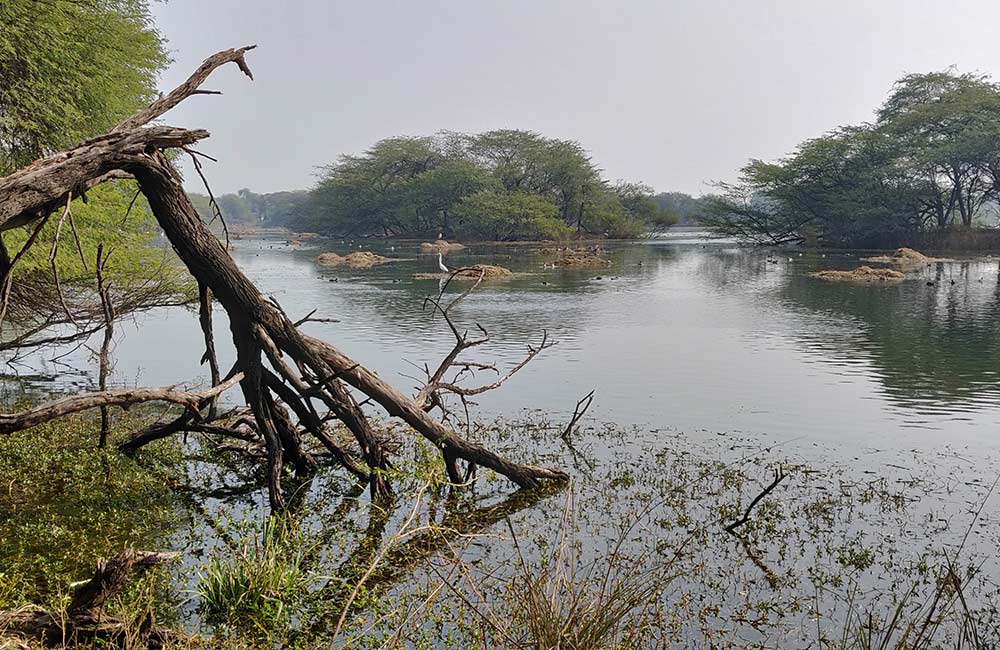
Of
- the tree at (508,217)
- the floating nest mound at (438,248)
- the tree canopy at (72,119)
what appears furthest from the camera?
the tree at (508,217)

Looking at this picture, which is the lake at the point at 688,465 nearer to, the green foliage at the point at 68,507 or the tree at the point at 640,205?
the green foliage at the point at 68,507

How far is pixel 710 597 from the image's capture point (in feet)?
19.1

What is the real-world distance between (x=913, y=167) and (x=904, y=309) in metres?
32.2

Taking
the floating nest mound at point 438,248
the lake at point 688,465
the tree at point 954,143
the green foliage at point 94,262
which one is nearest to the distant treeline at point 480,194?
the floating nest mound at point 438,248

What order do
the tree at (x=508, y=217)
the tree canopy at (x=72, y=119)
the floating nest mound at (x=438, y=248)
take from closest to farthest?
the tree canopy at (x=72, y=119) < the floating nest mound at (x=438, y=248) < the tree at (x=508, y=217)

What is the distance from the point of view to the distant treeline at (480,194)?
69062 millimetres

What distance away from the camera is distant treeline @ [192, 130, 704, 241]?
69.1 metres

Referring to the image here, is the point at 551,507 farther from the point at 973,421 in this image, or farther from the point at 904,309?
the point at 904,309

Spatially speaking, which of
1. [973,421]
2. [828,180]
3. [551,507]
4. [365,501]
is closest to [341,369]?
[365,501]

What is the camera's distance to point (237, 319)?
6.42 metres

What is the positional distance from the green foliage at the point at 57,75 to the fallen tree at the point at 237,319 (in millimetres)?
6048

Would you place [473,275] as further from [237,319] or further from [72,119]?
[237,319]

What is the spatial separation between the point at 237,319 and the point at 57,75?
7632 mm

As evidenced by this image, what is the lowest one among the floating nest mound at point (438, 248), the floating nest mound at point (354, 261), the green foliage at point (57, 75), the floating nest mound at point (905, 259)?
the floating nest mound at point (905, 259)
